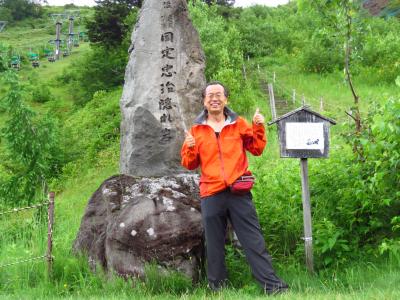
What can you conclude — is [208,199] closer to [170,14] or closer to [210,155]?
[210,155]

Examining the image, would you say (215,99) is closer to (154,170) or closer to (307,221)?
(307,221)

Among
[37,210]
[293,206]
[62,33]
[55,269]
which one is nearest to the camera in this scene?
[55,269]

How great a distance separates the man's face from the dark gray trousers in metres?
0.82

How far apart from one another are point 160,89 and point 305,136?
6.82 feet

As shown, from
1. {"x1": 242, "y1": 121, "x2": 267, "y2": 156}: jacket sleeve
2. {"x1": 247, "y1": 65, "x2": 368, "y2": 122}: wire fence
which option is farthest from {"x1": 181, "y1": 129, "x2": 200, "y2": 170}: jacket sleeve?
{"x1": 247, "y1": 65, "x2": 368, "y2": 122}: wire fence

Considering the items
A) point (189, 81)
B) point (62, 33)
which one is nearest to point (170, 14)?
point (189, 81)

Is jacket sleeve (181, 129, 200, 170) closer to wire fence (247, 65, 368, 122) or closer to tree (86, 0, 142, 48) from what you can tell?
wire fence (247, 65, 368, 122)

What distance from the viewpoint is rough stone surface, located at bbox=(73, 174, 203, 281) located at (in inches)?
221


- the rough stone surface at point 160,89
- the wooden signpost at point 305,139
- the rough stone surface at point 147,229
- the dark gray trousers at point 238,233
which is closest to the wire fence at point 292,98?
the rough stone surface at point 160,89

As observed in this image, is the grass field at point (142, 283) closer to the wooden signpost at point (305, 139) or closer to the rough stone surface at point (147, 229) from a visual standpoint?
the rough stone surface at point (147, 229)

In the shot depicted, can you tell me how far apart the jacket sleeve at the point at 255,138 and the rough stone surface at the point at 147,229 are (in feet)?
3.49

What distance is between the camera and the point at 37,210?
34.8 ft

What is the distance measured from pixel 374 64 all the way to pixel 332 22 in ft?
81.9

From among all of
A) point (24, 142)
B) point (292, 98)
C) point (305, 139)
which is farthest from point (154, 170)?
point (292, 98)
